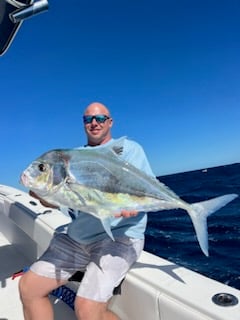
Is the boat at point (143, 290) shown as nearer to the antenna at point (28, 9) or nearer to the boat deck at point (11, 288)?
the boat deck at point (11, 288)

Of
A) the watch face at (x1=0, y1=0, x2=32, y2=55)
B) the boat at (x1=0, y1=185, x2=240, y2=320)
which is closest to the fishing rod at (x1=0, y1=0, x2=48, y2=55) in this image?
the watch face at (x1=0, y1=0, x2=32, y2=55)

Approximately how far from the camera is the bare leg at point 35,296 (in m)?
2.49

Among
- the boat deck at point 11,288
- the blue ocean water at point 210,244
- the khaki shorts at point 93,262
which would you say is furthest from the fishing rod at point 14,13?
the blue ocean water at point 210,244

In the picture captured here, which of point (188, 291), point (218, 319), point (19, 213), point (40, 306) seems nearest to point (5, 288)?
point (19, 213)

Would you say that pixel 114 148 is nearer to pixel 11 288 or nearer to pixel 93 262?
pixel 93 262

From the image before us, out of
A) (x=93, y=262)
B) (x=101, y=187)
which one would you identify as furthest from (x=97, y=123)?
(x=93, y=262)

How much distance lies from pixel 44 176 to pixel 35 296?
0.96m

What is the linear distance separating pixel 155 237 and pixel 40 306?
22.0ft

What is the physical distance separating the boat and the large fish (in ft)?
1.08

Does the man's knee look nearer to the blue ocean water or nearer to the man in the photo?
the man

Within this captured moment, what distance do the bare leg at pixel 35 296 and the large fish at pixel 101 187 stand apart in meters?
0.75

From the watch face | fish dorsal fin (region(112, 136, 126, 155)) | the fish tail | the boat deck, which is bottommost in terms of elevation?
the boat deck

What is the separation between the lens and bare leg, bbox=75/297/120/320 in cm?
224

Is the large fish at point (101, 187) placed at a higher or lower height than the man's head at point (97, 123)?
lower
